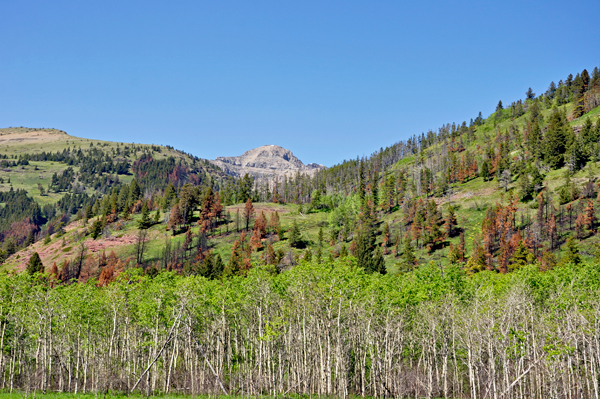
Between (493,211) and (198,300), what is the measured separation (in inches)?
4904

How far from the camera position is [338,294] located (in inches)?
1686

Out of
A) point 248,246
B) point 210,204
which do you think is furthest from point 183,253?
point 210,204

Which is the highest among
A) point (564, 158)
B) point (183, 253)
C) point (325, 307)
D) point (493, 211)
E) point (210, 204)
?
point (564, 158)

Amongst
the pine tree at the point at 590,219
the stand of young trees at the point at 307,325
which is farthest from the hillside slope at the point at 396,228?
the stand of young trees at the point at 307,325

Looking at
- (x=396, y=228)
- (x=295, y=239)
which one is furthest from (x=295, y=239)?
(x=396, y=228)

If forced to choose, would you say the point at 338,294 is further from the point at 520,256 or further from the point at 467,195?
the point at 467,195

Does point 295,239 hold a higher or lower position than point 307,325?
higher

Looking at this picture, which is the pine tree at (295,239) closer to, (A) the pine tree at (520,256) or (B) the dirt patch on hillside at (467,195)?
(B) the dirt patch on hillside at (467,195)

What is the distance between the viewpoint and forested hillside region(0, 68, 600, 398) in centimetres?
4206

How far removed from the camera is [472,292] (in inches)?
2141

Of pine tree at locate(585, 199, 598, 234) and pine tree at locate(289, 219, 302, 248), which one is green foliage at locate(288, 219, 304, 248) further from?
pine tree at locate(585, 199, 598, 234)

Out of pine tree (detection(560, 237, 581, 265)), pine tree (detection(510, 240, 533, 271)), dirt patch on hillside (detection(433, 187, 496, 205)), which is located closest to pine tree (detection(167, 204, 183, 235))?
dirt patch on hillside (detection(433, 187, 496, 205))

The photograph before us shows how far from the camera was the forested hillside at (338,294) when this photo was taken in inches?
1656

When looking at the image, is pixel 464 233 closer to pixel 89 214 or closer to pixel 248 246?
pixel 248 246
